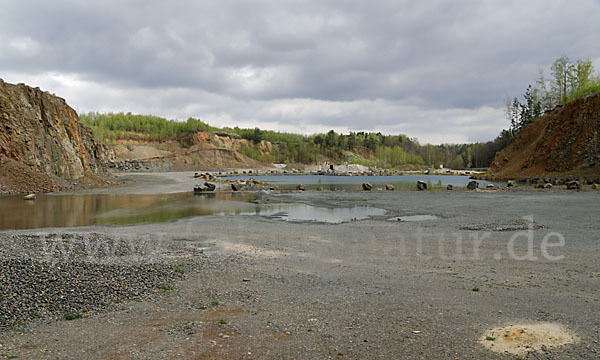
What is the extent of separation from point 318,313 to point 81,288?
4094mm

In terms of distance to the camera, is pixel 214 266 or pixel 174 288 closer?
pixel 174 288

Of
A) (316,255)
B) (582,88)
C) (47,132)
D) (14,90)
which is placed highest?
(582,88)

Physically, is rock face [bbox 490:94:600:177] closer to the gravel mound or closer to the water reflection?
the water reflection

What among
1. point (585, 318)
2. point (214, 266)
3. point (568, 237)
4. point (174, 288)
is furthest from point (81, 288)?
point (568, 237)

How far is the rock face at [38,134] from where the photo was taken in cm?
3077

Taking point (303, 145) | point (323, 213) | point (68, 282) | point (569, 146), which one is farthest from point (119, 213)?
point (303, 145)

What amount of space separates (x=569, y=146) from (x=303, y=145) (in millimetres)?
108705

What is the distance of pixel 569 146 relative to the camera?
43.4 m

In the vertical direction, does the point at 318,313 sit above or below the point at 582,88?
below

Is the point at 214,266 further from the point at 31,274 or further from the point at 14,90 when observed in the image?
the point at 14,90

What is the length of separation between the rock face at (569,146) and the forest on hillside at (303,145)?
49592 mm

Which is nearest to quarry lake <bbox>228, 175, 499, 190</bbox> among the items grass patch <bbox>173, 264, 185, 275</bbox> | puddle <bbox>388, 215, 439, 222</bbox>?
puddle <bbox>388, 215, 439, 222</bbox>

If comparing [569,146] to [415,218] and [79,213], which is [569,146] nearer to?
[415,218]

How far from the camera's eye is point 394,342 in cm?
468
